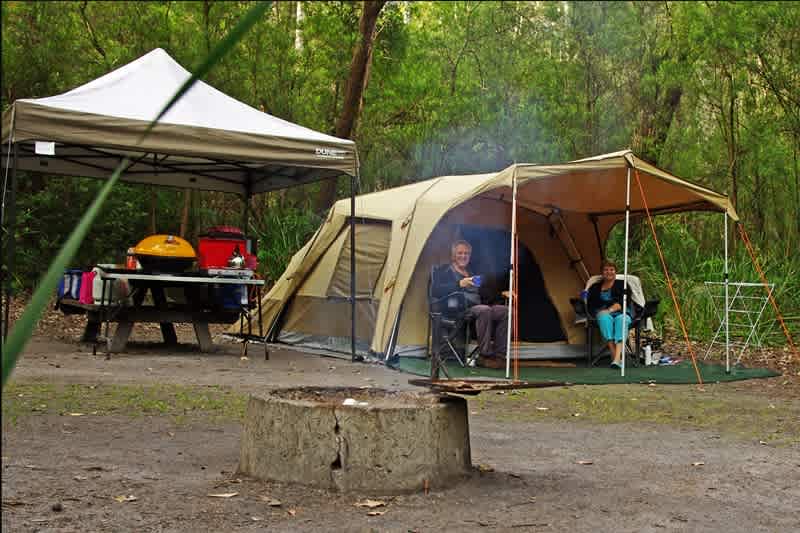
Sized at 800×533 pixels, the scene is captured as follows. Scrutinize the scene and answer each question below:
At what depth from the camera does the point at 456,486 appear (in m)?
4.15

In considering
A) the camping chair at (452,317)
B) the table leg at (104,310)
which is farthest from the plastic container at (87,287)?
the camping chair at (452,317)

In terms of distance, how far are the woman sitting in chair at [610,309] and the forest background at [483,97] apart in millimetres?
2861

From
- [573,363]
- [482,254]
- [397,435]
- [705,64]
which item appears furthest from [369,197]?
[397,435]

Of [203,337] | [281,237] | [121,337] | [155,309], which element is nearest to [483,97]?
[281,237]

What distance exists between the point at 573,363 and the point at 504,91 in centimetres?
921

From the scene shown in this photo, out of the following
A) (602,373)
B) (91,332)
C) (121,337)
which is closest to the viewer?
(602,373)

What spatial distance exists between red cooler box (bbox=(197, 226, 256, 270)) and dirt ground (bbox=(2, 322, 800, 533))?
15.2 ft

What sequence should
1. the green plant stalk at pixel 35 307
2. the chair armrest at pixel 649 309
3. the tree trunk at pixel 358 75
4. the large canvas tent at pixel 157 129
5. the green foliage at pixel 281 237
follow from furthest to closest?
the tree trunk at pixel 358 75
the green foliage at pixel 281 237
the chair armrest at pixel 649 309
the large canvas tent at pixel 157 129
the green plant stalk at pixel 35 307

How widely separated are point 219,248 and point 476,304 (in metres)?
2.74

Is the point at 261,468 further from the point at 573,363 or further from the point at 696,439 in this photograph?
the point at 573,363

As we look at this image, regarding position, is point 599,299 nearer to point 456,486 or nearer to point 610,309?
point 610,309

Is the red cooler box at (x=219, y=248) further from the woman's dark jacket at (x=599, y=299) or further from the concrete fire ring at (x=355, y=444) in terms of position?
the concrete fire ring at (x=355, y=444)

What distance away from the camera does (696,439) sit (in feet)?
19.0

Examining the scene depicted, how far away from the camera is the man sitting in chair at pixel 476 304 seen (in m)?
9.58
